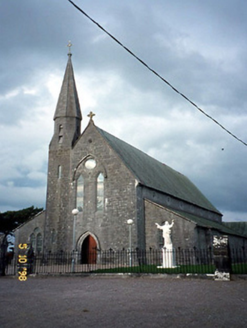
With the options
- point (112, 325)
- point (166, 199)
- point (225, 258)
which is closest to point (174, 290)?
point (225, 258)

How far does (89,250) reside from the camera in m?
30.3

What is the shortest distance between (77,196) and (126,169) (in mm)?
5369

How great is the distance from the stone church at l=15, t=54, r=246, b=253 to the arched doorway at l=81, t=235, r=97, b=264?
85 mm

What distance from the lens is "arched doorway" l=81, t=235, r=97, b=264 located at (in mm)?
29859

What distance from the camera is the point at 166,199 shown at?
35.6 m

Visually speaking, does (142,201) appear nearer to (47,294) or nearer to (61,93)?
(61,93)

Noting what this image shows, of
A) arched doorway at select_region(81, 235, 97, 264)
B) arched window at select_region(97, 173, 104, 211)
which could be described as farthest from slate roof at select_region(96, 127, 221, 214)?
arched doorway at select_region(81, 235, 97, 264)

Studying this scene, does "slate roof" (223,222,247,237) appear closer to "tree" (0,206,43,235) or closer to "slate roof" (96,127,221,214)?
"slate roof" (96,127,221,214)

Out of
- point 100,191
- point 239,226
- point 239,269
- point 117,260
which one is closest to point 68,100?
point 100,191

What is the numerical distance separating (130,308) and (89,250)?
21.8 meters

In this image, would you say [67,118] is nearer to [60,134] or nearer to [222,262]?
[60,134]

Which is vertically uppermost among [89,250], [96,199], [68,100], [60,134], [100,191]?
[68,100]

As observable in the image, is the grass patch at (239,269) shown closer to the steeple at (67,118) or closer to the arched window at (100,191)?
the arched window at (100,191)

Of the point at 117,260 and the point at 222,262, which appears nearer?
the point at 222,262
